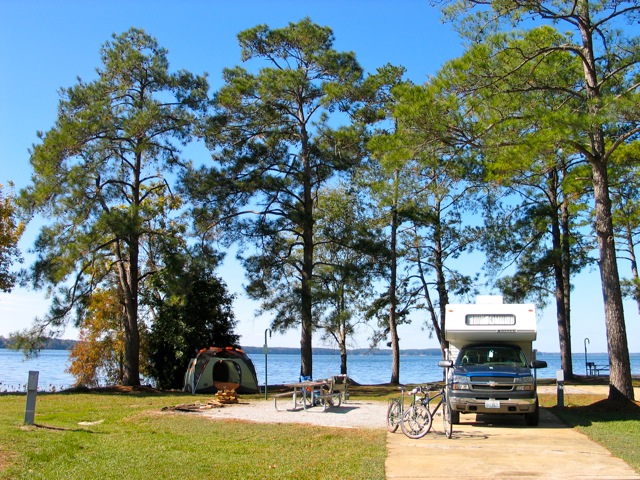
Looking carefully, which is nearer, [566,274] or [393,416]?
[393,416]

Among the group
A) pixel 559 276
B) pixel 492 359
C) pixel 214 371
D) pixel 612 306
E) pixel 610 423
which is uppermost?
pixel 559 276

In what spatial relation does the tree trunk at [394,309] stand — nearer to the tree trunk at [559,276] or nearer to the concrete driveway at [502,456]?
the tree trunk at [559,276]

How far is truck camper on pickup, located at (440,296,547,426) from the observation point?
452 inches

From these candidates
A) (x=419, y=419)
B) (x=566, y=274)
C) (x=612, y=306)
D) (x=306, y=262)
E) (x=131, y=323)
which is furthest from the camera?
(x=566, y=274)

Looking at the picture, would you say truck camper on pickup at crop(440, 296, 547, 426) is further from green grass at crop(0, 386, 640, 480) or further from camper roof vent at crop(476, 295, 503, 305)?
green grass at crop(0, 386, 640, 480)

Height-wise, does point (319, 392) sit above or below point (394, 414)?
above

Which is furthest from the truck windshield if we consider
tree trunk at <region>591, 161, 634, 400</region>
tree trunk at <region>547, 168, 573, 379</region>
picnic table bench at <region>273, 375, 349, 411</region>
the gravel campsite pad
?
tree trunk at <region>547, 168, 573, 379</region>

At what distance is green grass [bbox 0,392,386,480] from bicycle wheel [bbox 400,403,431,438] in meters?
0.43

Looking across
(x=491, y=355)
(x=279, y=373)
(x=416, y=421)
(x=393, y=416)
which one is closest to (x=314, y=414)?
(x=393, y=416)

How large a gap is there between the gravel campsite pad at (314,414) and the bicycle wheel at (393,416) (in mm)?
939

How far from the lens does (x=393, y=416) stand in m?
10.8

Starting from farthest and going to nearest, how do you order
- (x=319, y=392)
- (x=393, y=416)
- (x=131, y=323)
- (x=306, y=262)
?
1. (x=131, y=323)
2. (x=306, y=262)
3. (x=319, y=392)
4. (x=393, y=416)

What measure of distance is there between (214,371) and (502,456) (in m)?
15.2

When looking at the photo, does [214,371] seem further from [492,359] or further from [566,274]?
[566,274]
